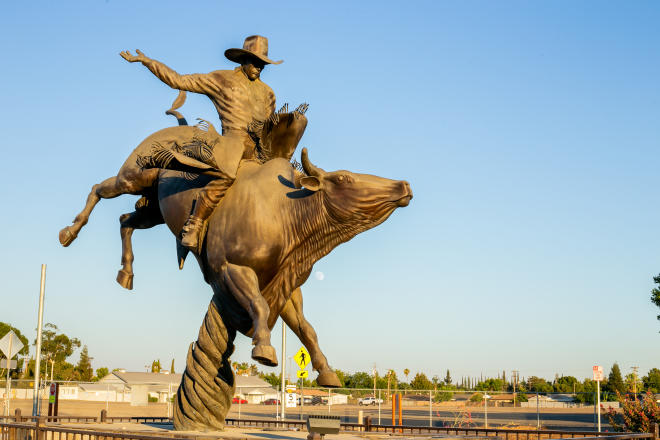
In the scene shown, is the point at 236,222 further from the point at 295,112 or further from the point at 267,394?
the point at 267,394

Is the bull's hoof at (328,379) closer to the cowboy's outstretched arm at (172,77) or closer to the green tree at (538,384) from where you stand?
the cowboy's outstretched arm at (172,77)

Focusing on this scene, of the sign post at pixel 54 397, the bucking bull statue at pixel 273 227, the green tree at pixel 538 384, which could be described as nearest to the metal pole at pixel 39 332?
the sign post at pixel 54 397

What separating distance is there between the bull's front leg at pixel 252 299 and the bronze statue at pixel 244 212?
0.01 meters

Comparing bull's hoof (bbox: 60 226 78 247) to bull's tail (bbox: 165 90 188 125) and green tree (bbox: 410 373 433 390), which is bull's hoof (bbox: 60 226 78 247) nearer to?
bull's tail (bbox: 165 90 188 125)

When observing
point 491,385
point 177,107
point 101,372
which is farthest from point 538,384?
point 177,107

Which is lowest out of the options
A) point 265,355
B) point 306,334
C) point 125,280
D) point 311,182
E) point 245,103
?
point 265,355

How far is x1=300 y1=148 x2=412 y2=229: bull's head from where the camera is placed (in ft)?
25.2

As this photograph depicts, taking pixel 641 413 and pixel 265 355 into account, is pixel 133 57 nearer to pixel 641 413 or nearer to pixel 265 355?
pixel 265 355

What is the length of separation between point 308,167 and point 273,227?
0.77 meters

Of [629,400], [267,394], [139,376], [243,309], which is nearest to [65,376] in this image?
[139,376]

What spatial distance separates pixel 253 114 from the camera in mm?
9039

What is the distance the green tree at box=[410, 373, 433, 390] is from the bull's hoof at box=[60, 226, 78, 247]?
64038 millimetres

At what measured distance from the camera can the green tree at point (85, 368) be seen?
247 feet

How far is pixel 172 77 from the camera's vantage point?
896cm
